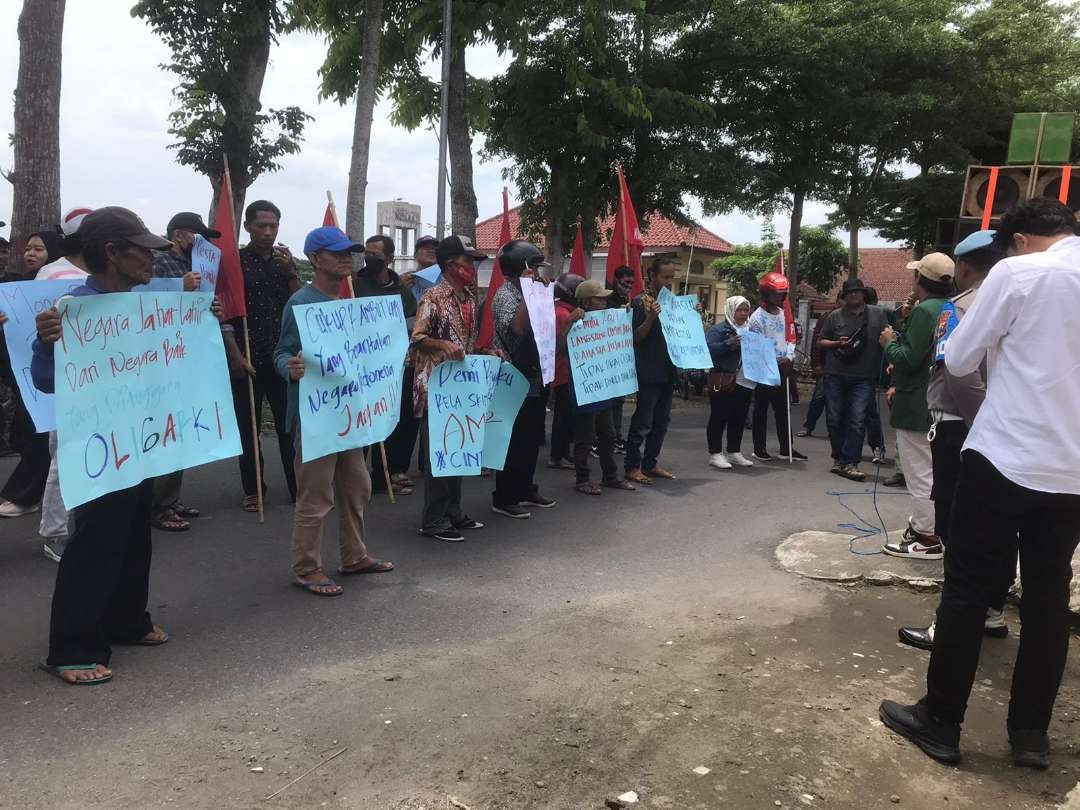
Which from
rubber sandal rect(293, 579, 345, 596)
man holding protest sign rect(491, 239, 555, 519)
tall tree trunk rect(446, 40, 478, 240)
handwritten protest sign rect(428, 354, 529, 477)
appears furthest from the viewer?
tall tree trunk rect(446, 40, 478, 240)

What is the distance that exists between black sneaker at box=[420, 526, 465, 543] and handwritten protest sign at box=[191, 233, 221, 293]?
217 centimetres

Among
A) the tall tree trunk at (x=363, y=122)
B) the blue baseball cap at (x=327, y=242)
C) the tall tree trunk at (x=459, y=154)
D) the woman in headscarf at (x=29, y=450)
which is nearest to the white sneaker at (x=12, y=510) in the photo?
the woman in headscarf at (x=29, y=450)

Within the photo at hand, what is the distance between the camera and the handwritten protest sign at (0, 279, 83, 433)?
4.27 meters

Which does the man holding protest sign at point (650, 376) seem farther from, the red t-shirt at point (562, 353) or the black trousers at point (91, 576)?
the black trousers at point (91, 576)

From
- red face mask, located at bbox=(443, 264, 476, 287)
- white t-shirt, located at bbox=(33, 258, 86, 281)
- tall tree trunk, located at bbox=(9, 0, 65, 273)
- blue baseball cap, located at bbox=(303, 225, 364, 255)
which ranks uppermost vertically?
tall tree trunk, located at bbox=(9, 0, 65, 273)

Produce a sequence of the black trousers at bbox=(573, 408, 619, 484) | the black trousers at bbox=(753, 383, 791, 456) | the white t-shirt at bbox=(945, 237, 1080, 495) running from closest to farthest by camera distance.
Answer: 1. the white t-shirt at bbox=(945, 237, 1080, 495)
2. the black trousers at bbox=(573, 408, 619, 484)
3. the black trousers at bbox=(753, 383, 791, 456)

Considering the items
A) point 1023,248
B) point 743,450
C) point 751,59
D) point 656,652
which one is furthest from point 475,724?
point 751,59

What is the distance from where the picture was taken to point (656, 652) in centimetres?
397

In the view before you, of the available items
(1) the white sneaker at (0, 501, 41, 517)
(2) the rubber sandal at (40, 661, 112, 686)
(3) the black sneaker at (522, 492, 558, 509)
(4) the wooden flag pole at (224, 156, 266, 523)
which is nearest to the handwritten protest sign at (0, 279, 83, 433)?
(2) the rubber sandal at (40, 661, 112, 686)

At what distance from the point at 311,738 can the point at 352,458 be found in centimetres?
196

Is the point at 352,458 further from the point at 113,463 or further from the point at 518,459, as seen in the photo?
the point at 518,459

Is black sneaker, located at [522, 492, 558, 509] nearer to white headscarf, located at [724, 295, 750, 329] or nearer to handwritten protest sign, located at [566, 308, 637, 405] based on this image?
handwritten protest sign, located at [566, 308, 637, 405]

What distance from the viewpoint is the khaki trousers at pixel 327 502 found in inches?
181

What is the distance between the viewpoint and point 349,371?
4.74 metres
